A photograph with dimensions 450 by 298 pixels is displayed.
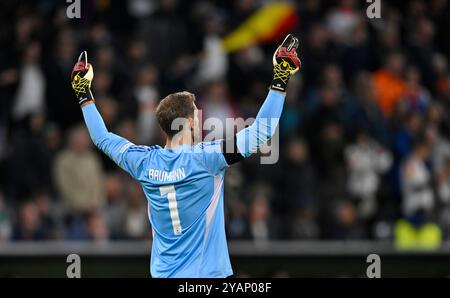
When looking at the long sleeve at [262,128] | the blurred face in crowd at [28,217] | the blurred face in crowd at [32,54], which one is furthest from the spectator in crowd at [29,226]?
the long sleeve at [262,128]

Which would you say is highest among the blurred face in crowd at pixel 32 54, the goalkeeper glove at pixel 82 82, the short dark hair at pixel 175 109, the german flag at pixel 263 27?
the german flag at pixel 263 27

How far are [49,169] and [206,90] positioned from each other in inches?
91.5

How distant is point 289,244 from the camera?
11.6 metres

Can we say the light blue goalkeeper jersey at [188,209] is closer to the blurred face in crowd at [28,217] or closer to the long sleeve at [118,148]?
the long sleeve at [118,148]

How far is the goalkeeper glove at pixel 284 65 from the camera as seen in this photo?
20.3 ft

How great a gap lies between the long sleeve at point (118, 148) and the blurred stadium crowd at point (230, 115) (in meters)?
5.76

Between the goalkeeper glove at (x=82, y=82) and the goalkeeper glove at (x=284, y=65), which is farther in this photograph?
the goalkeeper glove at (x=82, y=82)

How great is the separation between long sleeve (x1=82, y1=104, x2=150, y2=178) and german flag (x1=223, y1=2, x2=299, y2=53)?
8.27 meters

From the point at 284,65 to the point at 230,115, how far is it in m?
7.14

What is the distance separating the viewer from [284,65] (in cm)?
625

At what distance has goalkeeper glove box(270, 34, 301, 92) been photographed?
20.3 ft

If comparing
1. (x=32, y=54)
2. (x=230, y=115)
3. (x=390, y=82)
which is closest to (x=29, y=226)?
(x=32, y=54)

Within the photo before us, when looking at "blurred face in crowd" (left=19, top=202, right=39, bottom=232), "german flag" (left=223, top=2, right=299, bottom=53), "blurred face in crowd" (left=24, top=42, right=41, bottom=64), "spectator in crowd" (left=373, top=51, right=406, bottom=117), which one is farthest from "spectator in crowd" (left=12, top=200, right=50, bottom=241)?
"spectator in crowd" (left=373, top=51, right=406, bottom=117)
